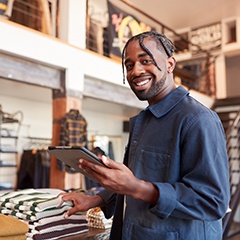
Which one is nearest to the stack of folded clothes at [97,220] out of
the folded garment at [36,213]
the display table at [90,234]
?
the display table at [90,234]

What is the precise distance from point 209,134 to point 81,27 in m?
3.21

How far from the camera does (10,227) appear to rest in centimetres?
117

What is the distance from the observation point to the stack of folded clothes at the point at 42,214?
1.35 metres

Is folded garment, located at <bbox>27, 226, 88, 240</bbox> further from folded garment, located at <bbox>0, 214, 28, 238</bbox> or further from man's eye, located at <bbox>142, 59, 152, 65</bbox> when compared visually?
man's eye, located at <bbox>142, 59, 152, 65</bbox>

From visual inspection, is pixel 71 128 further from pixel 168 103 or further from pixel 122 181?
pixel 122 181

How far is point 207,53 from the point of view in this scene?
6988mm

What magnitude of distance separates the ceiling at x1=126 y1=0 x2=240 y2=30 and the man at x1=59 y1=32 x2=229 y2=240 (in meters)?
6.29

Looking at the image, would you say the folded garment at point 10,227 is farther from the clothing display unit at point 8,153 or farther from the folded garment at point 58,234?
the clothing display unit at point 8,153

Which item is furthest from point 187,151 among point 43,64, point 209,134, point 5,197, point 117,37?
point 117,37

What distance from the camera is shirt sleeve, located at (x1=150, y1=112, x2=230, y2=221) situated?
82cm

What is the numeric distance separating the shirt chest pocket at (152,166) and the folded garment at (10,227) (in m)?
0.51

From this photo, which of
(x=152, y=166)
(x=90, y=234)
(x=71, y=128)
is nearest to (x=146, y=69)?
(x=152, y=166)

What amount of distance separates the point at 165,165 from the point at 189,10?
7219 mm

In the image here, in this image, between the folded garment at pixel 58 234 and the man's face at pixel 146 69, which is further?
the folded garment at pixel 58 234
